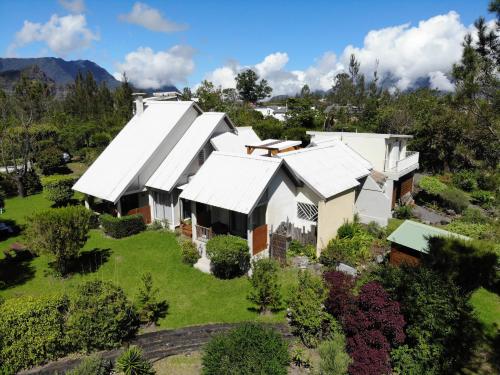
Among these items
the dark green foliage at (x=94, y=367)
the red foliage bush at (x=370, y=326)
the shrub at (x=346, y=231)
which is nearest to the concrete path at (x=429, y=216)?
the shrub at (x=346, y=231)

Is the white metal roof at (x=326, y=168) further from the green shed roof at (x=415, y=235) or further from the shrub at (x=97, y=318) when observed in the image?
the shrub at (x=97, y=318)

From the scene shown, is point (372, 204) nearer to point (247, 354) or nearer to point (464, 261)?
point (464, 261)

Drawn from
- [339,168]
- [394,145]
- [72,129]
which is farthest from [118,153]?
[72,129]

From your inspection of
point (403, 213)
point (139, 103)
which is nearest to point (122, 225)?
point (139, 103)

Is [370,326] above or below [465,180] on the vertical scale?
above

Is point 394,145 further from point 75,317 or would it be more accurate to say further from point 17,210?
point 17,210

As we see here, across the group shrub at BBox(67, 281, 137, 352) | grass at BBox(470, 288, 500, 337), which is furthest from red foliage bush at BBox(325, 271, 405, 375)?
shrub at BBox(67, 281, 137, 352)
